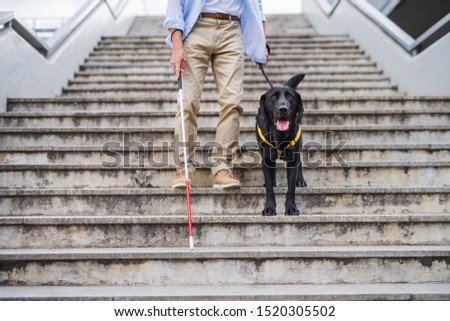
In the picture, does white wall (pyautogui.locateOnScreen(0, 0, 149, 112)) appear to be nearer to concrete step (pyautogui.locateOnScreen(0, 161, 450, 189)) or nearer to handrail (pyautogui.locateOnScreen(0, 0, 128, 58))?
handrail (pyautogui.locateOnScreen(0, 0, 128, 58))

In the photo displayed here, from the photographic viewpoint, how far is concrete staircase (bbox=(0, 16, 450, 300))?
2.82 m

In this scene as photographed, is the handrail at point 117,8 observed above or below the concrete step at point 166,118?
above

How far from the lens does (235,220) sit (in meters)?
3.14

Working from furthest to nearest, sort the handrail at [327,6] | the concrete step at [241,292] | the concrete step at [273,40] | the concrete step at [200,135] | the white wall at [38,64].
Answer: the handrail at [327,6]
the concrete step at [273,40]
the white wall at [38,64]
the concrete step at [200,135]
the concrete step at [241,292]

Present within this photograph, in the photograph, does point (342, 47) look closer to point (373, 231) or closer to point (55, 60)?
point (55, 60)

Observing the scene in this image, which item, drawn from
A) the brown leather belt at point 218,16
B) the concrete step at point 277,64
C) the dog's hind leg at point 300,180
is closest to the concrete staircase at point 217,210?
the dog's hind leg at point 300,180

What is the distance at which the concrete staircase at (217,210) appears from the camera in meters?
2.82

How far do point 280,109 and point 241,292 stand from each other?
1.26m

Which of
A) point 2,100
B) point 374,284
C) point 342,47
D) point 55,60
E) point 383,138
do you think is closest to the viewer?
point 374,284

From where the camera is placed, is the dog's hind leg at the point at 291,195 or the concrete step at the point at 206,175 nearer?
the dog's hind leg at the point at 291,195

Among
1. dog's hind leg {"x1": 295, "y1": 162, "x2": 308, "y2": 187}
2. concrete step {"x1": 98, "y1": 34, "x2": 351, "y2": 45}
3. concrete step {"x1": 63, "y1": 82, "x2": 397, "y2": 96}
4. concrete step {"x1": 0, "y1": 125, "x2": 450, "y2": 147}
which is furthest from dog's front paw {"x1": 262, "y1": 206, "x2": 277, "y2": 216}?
concrete step {"x1": 98, "y1": 34, "x2": 351, "y2": 45}

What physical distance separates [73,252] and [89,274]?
16 cm

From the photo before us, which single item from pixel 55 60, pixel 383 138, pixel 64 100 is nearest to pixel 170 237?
pixel 383 138

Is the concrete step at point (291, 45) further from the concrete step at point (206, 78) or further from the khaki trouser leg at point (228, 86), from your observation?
the khaki trouser leg at point (228, 86)
